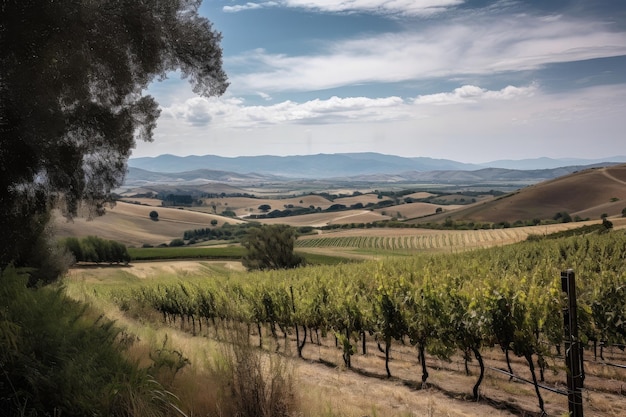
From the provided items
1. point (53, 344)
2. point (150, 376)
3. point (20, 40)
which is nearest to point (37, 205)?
point (20, 40)

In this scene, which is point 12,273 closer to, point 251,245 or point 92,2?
point 92,2

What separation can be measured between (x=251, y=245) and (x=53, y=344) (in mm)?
53895

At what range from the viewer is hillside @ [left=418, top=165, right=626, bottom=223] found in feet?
349

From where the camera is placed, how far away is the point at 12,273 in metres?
6.16

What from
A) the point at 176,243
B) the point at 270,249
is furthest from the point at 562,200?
the point at 176,243

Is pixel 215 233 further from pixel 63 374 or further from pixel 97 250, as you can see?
pixel 63 374

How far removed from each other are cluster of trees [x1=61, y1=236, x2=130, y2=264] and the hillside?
270 feet

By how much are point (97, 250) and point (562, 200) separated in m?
112

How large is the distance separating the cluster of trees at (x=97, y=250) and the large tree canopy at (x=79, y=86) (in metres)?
58.2

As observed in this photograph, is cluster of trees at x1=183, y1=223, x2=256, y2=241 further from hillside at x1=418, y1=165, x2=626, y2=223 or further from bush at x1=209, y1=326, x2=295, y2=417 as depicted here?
bush at x1=209, y1=326, x2=295, y2=417

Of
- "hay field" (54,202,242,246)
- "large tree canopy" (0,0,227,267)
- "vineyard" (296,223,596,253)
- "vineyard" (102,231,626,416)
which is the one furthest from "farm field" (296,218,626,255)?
"large tree canopy" (0,0,227,267)

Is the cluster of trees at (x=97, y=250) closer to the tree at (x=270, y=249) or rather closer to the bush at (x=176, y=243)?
the tree at (x=270, y=249)

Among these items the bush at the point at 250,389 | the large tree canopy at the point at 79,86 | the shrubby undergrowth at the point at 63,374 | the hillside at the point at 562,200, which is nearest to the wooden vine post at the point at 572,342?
the bush at the point at 250,389

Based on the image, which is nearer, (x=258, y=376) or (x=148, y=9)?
(x=258, y=376)
